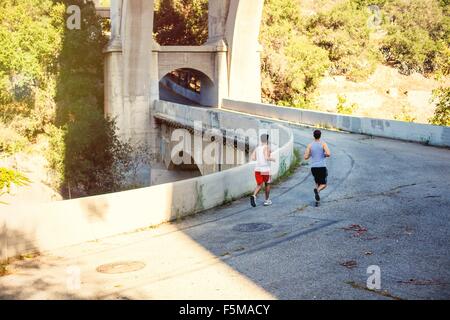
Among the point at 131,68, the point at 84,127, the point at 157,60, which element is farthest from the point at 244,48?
the point at 84,127

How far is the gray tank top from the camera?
1191 cm

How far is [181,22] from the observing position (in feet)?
171

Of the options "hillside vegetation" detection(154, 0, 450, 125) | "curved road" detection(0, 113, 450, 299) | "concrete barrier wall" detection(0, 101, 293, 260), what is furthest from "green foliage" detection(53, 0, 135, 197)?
"curved road" detection(0, 113, 450, 299)

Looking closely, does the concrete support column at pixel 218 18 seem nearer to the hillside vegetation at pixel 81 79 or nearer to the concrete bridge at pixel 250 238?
the hillside vegetation at pixel 81 79

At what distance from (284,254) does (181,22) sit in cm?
4641

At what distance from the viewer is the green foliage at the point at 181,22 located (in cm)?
5028

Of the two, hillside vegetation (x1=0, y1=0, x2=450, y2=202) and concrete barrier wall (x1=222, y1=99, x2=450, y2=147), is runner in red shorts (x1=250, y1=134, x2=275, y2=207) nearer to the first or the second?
concrete barrier wall (x1=222, y1=99, x2=450, y2=147)

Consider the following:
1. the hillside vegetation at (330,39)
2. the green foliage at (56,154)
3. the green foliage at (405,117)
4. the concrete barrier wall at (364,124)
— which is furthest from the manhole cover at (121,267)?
the green foliage at (56,154)

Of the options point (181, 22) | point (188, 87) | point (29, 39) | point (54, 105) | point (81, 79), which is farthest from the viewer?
point (188, 87)

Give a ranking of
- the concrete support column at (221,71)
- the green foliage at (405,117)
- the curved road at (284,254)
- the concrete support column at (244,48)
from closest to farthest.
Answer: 1. the curved road at (284,254)
2. the green foliage at (405,117)
3. the concrete support column at (244,48)
4. the concrete support column at (221,71)

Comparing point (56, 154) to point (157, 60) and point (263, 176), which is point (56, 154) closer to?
point (157, 60)

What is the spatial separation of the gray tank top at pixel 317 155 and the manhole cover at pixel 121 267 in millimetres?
5134

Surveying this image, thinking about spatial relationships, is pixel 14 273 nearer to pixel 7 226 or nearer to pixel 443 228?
pixel 7 226

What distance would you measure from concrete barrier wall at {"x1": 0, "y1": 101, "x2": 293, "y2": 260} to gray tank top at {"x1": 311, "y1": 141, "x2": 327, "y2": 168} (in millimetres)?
2172
